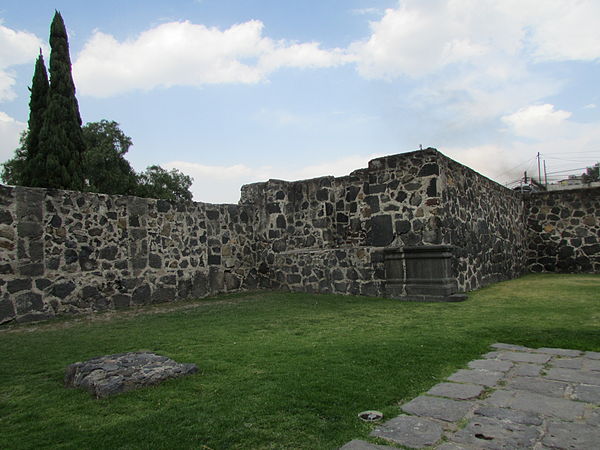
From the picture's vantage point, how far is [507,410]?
2664 mm

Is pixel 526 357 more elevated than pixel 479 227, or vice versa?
pixel 479 227

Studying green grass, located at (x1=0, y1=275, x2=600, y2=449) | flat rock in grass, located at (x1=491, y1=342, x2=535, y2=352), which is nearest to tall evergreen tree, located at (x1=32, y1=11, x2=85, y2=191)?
green grass, located at (x1=0, y1=275, x2=600, y2=449)

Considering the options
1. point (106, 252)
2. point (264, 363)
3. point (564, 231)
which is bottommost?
point (264, 363)

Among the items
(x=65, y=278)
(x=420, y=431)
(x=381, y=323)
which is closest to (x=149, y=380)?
(x=420, y=431)

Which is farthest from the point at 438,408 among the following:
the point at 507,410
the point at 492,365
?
the point at 492,365

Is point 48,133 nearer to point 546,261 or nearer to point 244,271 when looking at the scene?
point 244,271

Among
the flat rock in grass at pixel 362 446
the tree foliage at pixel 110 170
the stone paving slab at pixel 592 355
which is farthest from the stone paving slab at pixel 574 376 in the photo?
the tree foliage at pixel 110 170

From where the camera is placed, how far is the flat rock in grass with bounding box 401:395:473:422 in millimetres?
2594

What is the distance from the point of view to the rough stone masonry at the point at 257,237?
7.07 m

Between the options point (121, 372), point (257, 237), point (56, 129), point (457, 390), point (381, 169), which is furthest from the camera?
point (56, 129)

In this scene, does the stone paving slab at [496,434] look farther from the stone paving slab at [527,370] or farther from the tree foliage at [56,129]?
the tree foliage at [56,129]

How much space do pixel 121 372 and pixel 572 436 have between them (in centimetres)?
280

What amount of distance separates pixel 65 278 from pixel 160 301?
5.90 feet

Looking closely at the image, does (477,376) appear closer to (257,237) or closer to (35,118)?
(257,237)
